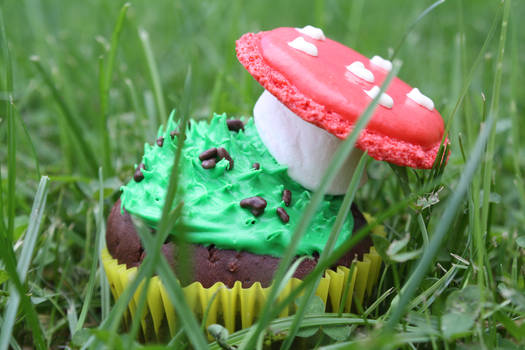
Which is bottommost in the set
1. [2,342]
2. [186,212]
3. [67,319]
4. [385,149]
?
[67,319]

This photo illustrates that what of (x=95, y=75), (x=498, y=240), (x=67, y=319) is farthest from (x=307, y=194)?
(x=95, y=75)

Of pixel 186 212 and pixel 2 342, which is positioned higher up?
pixel 186 212

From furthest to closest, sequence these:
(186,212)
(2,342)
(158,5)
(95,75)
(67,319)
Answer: (158,5), (95,75), (67,319), (186,212), (2,342)

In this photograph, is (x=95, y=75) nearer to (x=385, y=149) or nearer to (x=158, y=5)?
(x=158, y=5)

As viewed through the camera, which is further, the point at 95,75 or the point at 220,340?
the point at 95,75

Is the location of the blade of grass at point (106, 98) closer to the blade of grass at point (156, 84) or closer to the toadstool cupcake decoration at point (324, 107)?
the blade of grass at point (156, 84)

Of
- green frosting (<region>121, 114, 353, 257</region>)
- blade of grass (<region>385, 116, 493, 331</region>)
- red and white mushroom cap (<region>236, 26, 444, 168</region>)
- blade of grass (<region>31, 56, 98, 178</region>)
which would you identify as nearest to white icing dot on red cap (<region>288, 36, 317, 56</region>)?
red and white mushroom cap (<region>236, 26, 444, 168</region>)

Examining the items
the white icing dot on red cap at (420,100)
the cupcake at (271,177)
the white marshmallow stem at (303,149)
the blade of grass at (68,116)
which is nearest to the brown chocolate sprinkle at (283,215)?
the cupcake at (271,177)
